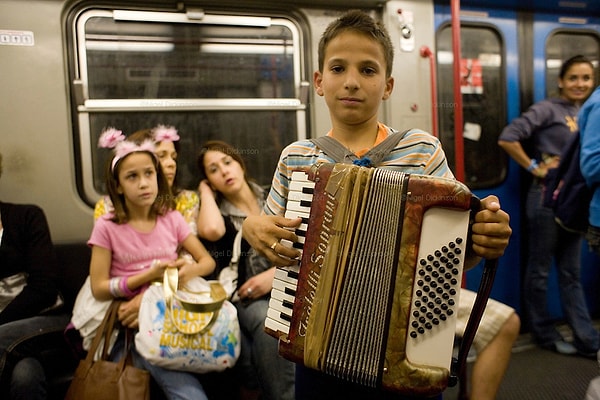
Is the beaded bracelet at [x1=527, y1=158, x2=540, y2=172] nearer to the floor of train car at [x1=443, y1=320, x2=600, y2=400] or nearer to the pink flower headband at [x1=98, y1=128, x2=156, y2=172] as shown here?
the floor of train car at [x1=443, y1=320, x2=600, y2=400]

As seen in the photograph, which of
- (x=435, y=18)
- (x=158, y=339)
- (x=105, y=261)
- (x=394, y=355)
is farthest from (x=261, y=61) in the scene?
(x=394, y=355)

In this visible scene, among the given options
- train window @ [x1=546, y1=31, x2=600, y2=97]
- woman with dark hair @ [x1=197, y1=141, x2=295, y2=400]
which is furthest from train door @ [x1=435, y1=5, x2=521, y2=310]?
woman with dark hair @ [x1=197, y1=141, x2=295, y2=400]

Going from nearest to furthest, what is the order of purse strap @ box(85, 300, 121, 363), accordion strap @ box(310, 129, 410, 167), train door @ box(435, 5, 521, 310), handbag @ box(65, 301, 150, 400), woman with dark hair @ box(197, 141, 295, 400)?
1. accordion strap @ box(310, 129, 410, 167)
2. handbag @ box(65, 301, 150, 400)
3. purse strap @ box(85, 300, 121, 363)
4. woman with dark hair @ box(197, 141, 295, 400)
5. train door @ box(435, 5, 521, 310)

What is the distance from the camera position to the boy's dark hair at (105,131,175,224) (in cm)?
240

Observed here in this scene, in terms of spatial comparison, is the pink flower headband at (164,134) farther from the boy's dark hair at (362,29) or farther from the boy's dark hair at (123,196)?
the boy's dark hair at (362,29)

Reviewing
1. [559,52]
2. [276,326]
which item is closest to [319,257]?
[276,326]

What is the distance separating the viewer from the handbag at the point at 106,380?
1.94m

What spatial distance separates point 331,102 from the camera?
58.1 inches

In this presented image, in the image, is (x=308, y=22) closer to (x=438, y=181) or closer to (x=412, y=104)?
(x=412, y=104)

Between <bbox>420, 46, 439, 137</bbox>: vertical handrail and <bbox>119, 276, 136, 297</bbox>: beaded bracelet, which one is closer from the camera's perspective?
<bbox>119, 276, 136, 297</bbox>: beaded bracelet

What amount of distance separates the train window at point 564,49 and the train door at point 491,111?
361mm

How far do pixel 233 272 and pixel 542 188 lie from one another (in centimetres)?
256

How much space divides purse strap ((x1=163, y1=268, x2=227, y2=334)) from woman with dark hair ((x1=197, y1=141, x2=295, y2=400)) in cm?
28

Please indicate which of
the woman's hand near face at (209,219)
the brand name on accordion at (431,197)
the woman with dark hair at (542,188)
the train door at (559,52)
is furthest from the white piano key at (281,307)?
the train door at (559,52)
